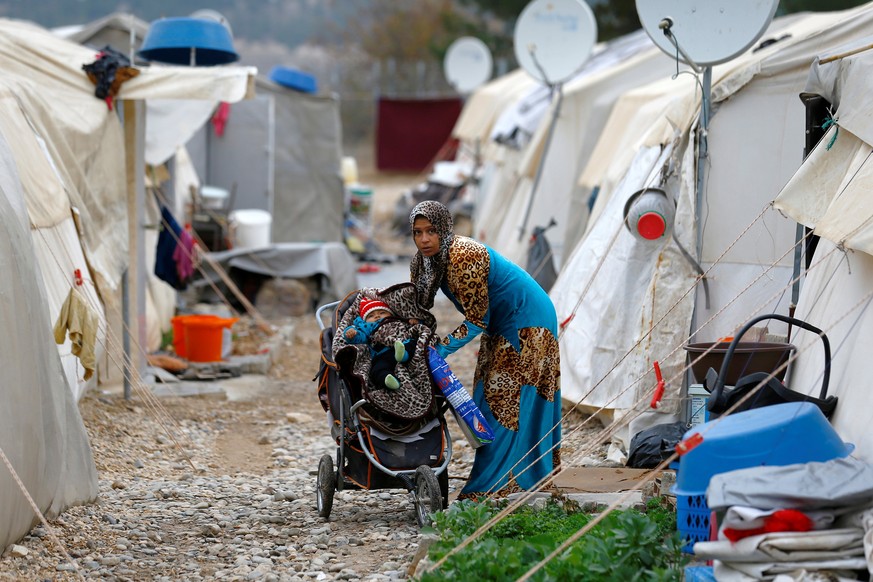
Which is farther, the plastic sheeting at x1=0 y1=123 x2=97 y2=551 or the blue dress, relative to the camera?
the blue dress

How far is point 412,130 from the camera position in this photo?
Answer: 30.6 m

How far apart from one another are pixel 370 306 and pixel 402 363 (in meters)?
0.31

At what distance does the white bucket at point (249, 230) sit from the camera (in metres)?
13.7

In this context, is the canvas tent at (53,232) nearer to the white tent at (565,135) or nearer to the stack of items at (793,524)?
the stack of items at (793,524)

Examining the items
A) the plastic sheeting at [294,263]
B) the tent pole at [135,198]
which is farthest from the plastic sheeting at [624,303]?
the plastic sheeting at [294,263]

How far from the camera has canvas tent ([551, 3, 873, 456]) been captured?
6.50m

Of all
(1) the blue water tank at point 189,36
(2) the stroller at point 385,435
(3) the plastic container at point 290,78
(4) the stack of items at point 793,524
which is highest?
(1) the blue water tank at point 189,36

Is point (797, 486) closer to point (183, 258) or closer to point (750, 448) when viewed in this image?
point (750, 448)

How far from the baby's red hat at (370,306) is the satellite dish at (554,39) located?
278 inches

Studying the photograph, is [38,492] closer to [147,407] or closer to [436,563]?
[436,563]

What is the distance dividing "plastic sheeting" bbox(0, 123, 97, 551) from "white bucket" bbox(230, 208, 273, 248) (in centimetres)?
A: 811

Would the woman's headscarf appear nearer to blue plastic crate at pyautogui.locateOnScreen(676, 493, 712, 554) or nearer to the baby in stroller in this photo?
the baby in stroller

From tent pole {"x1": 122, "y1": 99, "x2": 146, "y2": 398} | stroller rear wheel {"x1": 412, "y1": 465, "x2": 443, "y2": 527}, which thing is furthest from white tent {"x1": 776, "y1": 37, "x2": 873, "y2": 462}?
tent pole {"x1": 122, "y1": 99, "x2": 146, "y2": 398}

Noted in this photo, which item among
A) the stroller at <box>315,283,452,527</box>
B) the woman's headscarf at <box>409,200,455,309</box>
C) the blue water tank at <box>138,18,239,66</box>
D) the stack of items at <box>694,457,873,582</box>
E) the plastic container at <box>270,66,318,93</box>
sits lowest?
the stroller at <box>315,283,452,527</box>
